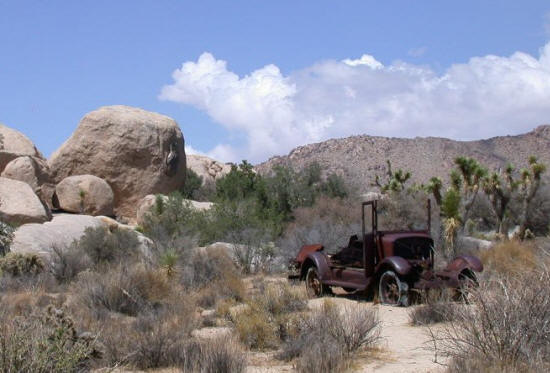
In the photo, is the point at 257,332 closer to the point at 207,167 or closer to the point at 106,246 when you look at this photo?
the point at 106,246

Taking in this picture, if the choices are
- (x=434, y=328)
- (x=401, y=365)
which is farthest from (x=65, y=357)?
(x=434, y=328)

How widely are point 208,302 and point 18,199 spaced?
49.8 ft

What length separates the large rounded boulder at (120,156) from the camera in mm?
37500

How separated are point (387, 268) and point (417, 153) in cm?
6219

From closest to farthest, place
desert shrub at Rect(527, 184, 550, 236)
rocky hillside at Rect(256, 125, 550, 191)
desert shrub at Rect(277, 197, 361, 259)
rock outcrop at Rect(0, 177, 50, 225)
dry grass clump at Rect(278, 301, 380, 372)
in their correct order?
dry grass clump at Rect(278, 301, 380, 372) < desert shrub at Rect(277, 197, 361, 259) < rock outcrop at Rect(0, 177, 50, 225) < desert shrub at Rect(527, 184, 550, 236) < rocky hillside at Rect(256, 125, 550, 191)

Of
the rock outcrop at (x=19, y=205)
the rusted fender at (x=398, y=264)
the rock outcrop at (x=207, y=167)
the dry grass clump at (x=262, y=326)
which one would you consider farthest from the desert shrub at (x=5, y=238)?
the rock outcrop at (x=207, y=167)

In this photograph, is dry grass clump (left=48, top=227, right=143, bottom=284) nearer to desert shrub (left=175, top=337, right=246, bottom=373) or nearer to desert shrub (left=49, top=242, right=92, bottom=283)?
desert shrub (left=49, top=242, right=92, bottom=283)

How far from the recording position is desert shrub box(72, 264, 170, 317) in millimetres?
13672

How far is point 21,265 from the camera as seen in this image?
1895cm

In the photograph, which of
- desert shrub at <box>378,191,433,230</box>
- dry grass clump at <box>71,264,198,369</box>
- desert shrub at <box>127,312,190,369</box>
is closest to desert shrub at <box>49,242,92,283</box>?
dry grass clump at <box>71,264,198,369</box>

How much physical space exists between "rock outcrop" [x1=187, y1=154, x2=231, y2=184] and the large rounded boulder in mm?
9652

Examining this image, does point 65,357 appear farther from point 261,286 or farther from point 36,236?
point 36,236

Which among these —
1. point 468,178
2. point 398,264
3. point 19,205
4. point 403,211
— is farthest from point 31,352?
point 403,211

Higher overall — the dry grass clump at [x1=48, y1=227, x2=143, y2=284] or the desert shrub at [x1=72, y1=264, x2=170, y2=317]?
the dry grass clump at [x1=48, y1=227, x2=143, y2=284]
